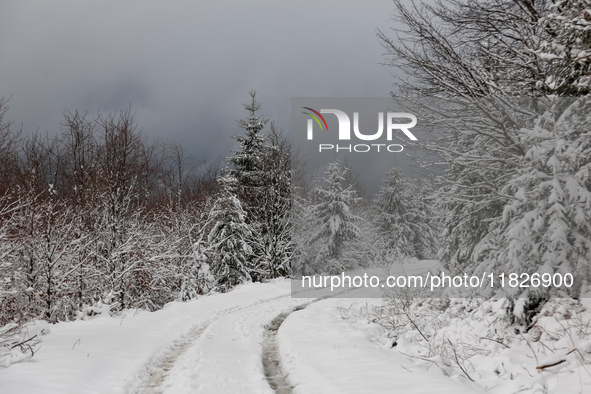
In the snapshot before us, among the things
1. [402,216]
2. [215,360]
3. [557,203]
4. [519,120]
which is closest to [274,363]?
[215,360]

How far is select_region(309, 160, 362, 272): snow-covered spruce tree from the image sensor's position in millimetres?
23906

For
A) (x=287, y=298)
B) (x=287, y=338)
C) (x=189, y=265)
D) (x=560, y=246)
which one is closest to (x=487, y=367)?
(x=560, y=246)

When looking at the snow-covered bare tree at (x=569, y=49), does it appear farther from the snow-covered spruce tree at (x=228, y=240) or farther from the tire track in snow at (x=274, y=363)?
the snow-covered spruce tree at (x=228, y=240)

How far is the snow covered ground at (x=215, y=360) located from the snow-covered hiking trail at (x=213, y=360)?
0.6 inches

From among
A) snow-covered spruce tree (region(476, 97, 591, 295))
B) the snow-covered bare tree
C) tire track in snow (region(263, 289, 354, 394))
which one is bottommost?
tire track in snow (region(263, 289, 354, 394))

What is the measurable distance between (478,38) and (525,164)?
12.8ft

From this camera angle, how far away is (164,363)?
23.6 feet

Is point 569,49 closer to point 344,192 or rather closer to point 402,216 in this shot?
point 344,192

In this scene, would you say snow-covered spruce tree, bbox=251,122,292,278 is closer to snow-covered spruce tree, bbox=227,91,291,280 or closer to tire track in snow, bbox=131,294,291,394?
snow-covered spruce tree, bbox=227,91,291,280

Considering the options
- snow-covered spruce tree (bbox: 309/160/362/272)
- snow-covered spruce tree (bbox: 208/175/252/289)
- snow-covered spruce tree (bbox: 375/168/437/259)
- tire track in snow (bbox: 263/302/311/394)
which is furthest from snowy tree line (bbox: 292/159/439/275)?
tire track in snow (bbox: 263/302/311/394)

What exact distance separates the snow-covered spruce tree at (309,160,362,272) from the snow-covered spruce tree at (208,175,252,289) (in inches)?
181

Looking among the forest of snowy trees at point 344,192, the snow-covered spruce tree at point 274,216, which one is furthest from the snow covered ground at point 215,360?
the snow-covered spruce tree at point 274,216

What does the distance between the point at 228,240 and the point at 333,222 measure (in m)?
6.52

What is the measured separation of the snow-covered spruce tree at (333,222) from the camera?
23906 mm
